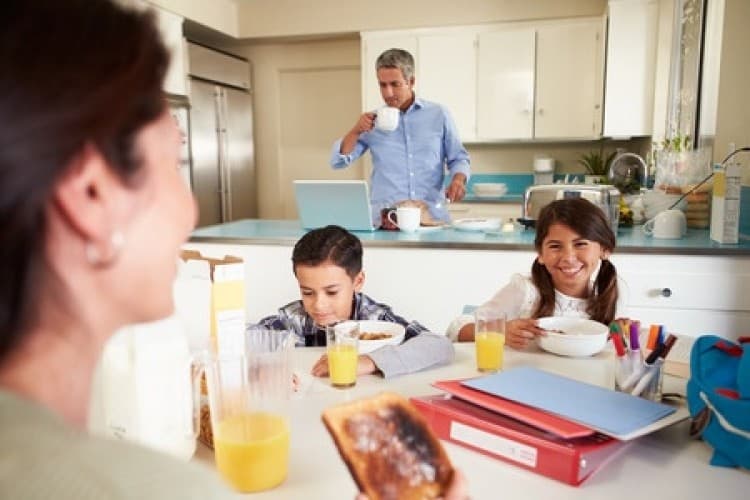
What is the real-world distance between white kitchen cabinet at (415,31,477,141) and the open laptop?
7.15 feet

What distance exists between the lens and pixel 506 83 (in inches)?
174

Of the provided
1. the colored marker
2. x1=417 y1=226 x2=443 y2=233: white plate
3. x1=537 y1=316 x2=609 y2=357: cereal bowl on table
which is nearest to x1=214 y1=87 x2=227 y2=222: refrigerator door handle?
x1=417 y1=226 x2=443 y2=233: white plate

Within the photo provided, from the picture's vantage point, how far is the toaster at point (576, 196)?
240 cm

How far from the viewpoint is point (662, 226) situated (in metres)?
2.36

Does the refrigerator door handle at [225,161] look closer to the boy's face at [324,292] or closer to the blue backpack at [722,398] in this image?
the boy's face at [324,292]

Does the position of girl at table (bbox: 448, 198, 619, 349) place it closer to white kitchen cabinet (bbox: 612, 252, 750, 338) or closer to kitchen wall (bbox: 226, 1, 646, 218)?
white kitchen cabinet (bbox: 612, 252, 750, 338)

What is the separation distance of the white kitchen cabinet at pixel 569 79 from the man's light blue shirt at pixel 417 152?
1.55m

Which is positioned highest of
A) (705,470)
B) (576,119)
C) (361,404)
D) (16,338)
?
(576,119)

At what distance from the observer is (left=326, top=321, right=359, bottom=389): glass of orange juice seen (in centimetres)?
109

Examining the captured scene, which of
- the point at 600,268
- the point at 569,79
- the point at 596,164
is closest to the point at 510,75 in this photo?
the point at 569,79

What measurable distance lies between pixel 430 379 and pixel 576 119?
3.71 metres

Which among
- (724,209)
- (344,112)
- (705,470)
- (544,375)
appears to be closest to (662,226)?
(724,209)

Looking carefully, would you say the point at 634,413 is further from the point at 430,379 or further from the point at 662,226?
the point at 662,226

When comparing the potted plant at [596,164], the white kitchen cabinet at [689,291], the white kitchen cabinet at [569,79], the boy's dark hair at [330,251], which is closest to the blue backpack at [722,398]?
the boy's dark hair at [330,251]
